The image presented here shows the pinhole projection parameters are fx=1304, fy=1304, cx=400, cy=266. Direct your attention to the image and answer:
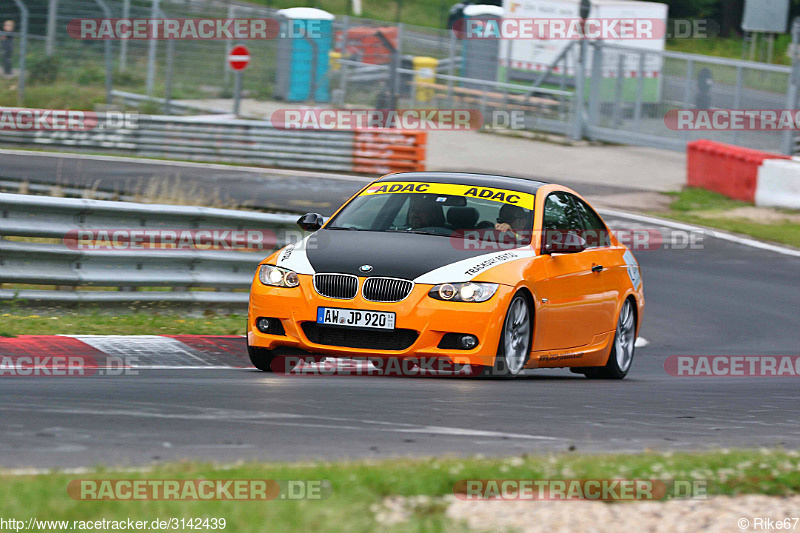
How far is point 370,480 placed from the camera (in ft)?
15.7

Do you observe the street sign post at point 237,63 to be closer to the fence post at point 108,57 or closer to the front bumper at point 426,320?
the fence post at point 108,57

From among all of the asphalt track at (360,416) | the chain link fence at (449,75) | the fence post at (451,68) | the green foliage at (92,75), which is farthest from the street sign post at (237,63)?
the asphalt track at (360,416)

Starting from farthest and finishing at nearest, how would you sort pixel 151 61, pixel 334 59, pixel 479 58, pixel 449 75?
pixel 449 75, pixel 479 58, pixel 334 59, pixel 151 61

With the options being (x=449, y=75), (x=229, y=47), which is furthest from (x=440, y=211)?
(x=449, y=75)

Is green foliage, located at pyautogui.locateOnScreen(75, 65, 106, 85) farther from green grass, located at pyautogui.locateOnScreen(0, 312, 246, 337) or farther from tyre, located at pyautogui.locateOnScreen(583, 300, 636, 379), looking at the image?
tyre, located at pyautogui.locateOnScreen(583, 300, 636, 379)

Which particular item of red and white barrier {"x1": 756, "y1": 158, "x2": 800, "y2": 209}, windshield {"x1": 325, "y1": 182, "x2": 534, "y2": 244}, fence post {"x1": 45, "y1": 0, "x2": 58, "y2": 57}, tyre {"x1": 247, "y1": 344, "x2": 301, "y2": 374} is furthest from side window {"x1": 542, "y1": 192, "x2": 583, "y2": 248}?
fence post {"x1": 45, "y1": 0, "x2": 58, "y2": 57}

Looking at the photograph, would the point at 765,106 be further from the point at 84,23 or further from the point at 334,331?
the point at 334,331

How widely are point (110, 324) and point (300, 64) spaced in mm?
23644

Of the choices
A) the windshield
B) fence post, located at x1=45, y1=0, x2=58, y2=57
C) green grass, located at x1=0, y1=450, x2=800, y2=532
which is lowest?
green grass, located at x1=0, y1=450, x2=800, y2=532

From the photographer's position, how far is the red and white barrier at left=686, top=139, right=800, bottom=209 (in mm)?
22234

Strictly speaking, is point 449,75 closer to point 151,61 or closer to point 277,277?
point 151,61

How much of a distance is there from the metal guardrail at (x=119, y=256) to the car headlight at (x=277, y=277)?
2.56 metres

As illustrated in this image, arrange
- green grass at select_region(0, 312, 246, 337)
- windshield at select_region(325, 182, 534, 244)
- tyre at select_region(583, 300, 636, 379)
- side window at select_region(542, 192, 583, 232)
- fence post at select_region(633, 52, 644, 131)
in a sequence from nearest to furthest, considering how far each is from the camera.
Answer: windshield at select_region(325, 182, 534, 244)
side window at select_region(542, 192, 583, 232)
green grass at select_region(0, 312, 246, 337)
tyre at select_region(583, 300, 636, 379)
fence post at select_region(633, 52, 644, 131)

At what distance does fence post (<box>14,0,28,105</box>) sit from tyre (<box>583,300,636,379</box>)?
19590 millimetres
